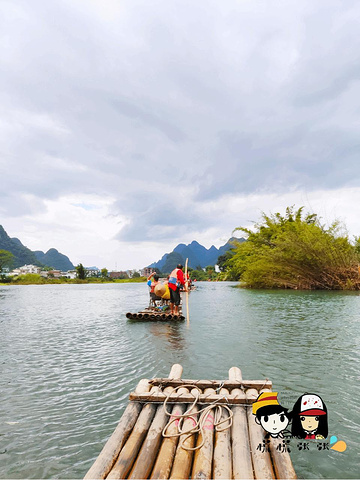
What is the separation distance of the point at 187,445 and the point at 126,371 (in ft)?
14.0

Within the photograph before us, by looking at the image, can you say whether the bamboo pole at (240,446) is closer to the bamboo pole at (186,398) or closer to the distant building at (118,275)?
the bamboo pole at (186,398)

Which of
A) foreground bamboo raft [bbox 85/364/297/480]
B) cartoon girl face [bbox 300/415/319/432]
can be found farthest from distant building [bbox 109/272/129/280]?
cartoon girl face [bbox 300/415/319/432]

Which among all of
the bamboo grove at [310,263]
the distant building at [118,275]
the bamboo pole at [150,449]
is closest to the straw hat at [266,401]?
the bamboo pole at [150,449]

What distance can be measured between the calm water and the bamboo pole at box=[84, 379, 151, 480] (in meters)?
0.80

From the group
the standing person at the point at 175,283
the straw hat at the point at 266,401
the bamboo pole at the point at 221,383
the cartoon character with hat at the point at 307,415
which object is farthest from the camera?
the standing person at the point at 175,283

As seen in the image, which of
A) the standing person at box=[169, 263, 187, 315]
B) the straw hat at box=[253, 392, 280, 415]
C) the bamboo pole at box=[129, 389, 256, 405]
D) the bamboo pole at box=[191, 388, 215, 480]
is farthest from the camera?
the standing person at box=[169, 263, 187, 315]

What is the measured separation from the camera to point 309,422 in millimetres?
2910

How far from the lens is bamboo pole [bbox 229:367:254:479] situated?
8.81 ft

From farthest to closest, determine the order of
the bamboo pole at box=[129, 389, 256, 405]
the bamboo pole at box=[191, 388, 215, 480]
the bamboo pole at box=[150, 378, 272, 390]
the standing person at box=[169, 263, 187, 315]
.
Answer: the standing person at box=[169, 263, 187, 315] → the bamboo pole at box=[150, 378, 272, 390] → the bamboo pole at box=[129, 389, 256, 405] → the bamboo pole at box=[191, 388, 215, 480]

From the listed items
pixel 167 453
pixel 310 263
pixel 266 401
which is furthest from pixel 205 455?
pixel 310 263

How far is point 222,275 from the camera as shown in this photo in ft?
256

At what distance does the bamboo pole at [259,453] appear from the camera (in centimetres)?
267

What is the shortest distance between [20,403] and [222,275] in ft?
244

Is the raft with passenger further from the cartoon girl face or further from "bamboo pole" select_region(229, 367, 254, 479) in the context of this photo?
the cartoon girl face
